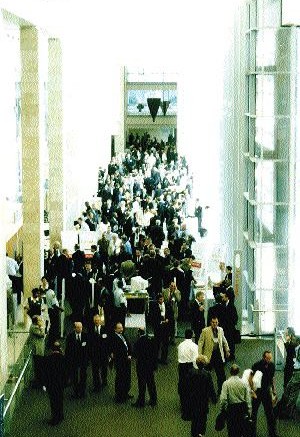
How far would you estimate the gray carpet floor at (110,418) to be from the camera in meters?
12.6

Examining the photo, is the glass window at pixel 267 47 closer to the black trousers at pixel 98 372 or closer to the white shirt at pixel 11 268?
the black trousers at pixel 98 372

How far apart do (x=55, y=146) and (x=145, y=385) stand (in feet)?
47.0

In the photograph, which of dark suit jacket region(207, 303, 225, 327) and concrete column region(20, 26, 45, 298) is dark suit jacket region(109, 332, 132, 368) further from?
concrete column region(20, 26, 45, 298)

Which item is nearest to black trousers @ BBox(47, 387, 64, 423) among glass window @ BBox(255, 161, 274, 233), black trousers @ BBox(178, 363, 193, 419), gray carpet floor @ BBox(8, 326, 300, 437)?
gray carpet floor @ BBox(8, 326, 300, 437)

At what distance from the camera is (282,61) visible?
677 inches

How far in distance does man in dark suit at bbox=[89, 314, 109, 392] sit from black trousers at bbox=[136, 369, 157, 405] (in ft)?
3.22

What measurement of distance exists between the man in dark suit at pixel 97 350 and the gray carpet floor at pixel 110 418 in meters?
0.27

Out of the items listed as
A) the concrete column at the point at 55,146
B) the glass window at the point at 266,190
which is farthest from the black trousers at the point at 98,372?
the concrete column at the point at 55,146

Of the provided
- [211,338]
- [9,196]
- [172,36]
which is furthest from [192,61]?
[211,338]

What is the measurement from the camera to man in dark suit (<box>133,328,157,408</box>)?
13.2 metres

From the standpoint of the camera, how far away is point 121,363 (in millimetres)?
13828

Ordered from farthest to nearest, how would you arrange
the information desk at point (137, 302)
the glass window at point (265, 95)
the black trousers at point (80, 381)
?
the information desk at point (137, 302) < the glass window at point (265, 95) < the black trousers at point (80, 381)

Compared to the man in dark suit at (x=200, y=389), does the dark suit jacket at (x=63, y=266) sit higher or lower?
higher

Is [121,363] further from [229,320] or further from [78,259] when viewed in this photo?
[78,259]
